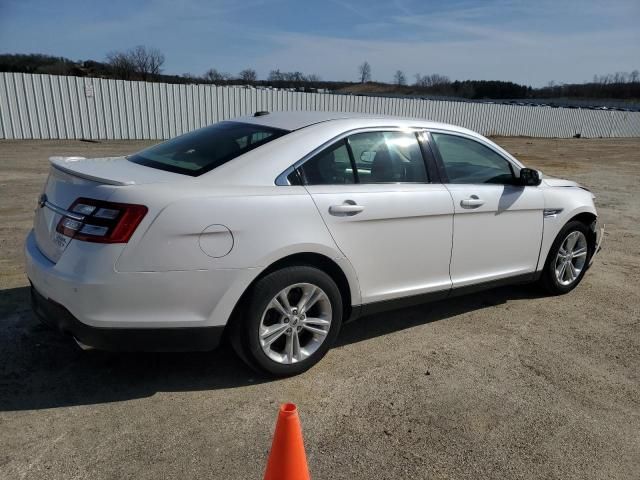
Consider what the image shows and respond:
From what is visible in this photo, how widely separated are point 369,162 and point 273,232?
100 cm

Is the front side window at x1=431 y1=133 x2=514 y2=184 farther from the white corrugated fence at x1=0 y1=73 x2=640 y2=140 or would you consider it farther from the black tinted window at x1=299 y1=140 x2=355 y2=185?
the white corrugated fence at x1=0 y1=73 x2=640 y2=140

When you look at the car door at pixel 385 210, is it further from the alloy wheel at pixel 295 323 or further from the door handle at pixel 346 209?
the alloy wheel at pixel 295 323

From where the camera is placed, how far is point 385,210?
140 inches

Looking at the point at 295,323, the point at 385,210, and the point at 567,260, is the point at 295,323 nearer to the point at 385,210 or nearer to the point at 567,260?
the point at 385,210

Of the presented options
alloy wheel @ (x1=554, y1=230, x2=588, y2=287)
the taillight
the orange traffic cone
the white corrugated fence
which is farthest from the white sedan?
the white corrugated fence

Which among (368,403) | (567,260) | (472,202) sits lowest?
(368,403)

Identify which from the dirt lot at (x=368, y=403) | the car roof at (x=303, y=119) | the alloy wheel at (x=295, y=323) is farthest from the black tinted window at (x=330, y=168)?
the dirt lot at (x=368, y=403)

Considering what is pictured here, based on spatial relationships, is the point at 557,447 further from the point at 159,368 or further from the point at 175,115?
the point at 175,115

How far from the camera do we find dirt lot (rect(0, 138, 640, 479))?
260cm

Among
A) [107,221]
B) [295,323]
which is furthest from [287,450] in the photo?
[107,221]

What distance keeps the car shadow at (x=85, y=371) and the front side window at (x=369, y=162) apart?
1273mm

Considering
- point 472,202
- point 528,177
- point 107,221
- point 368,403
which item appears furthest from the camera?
point 528,177

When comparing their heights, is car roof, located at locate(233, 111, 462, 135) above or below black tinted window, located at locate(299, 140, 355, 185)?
above

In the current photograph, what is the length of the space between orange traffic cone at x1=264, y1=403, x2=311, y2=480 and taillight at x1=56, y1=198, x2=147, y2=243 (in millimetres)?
1299
